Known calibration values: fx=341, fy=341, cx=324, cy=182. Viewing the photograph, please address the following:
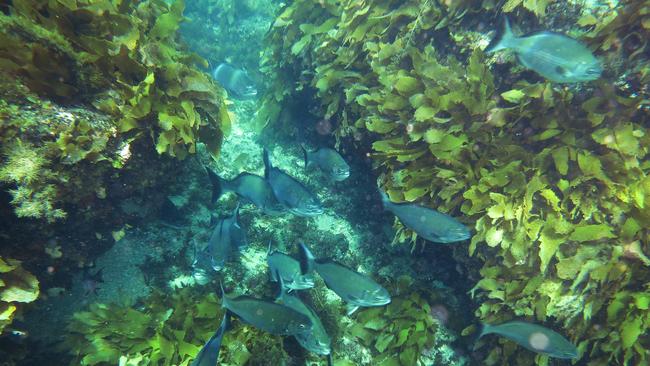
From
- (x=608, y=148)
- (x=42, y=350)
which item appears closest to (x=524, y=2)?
(x=608, y=148)

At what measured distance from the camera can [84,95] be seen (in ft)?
11.4

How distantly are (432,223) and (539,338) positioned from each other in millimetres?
1397

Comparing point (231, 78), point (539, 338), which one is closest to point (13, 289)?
point (539, 338)

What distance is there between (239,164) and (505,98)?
4362 millimetres

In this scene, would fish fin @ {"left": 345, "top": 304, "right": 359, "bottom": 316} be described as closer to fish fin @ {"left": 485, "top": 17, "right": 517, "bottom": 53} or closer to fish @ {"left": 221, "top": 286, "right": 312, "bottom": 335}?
fish @ {"left": 221, "top": 286, "right": 312, "bottom": 335}

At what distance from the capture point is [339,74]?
538 centimetres

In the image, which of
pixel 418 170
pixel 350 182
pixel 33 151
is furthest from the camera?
pixel 350 182

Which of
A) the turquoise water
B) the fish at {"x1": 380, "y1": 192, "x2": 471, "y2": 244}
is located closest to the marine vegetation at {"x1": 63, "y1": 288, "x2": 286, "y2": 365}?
the turquoise water

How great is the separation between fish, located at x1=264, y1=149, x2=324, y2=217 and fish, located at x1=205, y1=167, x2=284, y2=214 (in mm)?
106

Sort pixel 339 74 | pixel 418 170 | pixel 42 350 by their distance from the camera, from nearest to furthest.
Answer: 1. pixel 42 350
2. pixel 418 170
3. pixel 339 74

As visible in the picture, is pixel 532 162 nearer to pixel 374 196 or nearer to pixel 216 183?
pixel 374 196

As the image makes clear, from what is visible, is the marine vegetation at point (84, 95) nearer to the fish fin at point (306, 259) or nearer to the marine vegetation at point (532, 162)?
the fish fin at point (306, 259)

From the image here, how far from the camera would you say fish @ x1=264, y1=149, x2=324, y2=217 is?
12.9 feet

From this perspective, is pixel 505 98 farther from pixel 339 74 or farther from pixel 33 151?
pixel 33 151
